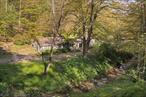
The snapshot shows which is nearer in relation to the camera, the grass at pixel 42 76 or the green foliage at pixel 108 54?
the grass at pixel 42 76

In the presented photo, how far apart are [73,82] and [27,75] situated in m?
4.15

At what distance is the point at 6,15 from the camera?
2992 cm

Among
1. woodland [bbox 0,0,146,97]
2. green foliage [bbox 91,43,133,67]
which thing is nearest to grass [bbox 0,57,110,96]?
woodland [bbox 0,0,146,97]

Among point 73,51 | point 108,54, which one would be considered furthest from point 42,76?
point 73,51

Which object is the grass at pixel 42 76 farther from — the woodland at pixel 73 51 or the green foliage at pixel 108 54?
the green foliage at pixel 108 54

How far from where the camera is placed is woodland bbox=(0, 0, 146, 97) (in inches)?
1044

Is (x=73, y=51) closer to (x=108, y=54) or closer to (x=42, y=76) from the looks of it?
(x=108, y=54)

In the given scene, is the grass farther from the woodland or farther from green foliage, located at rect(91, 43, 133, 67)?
green foliage, located at rect(91, 43, 133, 67)

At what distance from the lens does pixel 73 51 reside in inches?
2020

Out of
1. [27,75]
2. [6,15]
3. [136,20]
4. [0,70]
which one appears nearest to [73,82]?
[27,75]

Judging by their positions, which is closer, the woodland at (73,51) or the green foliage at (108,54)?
the woodland at (73,51)

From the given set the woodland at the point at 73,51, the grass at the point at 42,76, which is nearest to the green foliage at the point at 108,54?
the woodland at the point at 73,51

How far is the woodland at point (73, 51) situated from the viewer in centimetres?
2652

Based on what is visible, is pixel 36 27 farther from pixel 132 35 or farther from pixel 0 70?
pixel 132 35
